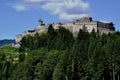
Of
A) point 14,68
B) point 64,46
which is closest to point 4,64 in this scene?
point 14,68

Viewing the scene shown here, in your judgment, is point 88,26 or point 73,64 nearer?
point 73,64

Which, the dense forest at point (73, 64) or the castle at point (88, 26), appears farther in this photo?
Answer: the castle at point (88, 26)

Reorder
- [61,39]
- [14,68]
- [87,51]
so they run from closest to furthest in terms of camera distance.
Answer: [87,51] → [14,68] → [61,39]

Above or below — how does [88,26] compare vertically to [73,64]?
above

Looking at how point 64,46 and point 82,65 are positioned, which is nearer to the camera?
point 82,65

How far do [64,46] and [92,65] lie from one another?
125 feet

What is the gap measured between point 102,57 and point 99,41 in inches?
808

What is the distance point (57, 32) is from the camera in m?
167

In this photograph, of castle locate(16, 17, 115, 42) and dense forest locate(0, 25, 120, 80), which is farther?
castle locate(16, 17, 115, 42)

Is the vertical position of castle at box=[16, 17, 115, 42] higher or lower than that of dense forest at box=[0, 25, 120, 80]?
higher

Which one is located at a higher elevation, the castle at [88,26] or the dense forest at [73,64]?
the castle at [88,26]

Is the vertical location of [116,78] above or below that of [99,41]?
below

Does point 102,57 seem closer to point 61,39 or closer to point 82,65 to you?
point 82,65

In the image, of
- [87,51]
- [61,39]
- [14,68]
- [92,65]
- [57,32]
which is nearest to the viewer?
[92,65]
